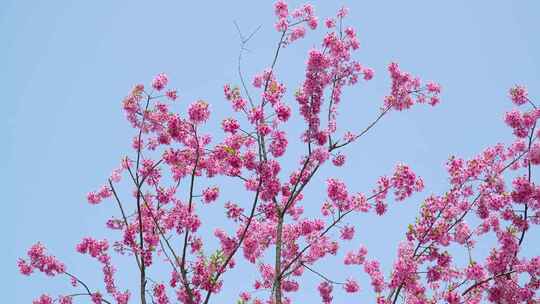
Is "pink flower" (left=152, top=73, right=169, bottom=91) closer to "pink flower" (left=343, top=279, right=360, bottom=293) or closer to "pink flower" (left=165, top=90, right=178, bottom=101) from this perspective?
"pink flower" (left=165, top=90, right=178, bottom=101)

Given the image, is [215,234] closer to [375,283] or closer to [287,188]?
[287,188]

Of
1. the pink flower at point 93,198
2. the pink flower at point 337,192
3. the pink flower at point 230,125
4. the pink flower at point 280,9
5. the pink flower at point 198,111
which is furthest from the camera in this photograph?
the pink flower at point 280,9

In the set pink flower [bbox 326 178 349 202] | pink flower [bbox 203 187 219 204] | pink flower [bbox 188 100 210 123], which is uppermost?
pink flower [bbox 188 100 210 123]

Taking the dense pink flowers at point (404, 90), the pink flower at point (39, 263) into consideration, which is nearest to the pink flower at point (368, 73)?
the dense pink flowers at point (404, 90)

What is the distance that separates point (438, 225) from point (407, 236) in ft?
2.06

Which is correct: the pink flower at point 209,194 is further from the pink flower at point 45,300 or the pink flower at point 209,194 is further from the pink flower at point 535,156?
the pink flower at point 535,156

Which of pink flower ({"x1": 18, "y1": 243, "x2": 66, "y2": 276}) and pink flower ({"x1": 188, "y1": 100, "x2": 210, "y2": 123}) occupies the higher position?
pink flower ({"x1": 188, "y1": 100, "x2": 210, "y2": 123})

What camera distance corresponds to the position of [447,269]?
10992mm

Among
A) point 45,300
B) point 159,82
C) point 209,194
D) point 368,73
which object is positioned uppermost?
point 368,73

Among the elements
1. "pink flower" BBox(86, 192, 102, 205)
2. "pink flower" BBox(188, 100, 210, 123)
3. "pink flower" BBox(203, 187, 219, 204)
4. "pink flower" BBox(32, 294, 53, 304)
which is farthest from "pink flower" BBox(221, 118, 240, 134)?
"pink flower" BBox(32, 294, 53, 304)

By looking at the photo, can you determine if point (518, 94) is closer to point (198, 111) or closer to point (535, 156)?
point (535, 156)

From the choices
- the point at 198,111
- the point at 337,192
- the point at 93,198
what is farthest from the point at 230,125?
the point at 93,198

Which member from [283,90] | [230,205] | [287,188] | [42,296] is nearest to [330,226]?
[287,188]

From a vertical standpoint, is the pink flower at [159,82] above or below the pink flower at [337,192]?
above
